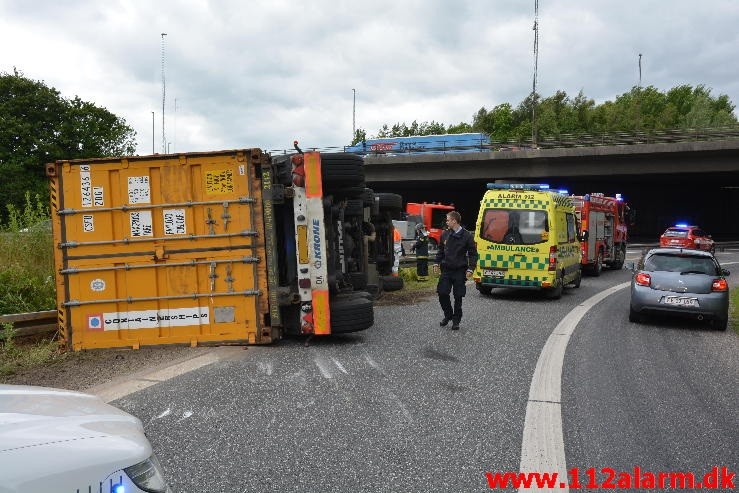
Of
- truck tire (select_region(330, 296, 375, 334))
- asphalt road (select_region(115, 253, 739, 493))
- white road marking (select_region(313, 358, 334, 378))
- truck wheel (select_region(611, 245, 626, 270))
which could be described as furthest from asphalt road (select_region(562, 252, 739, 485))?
truck wheel (select_region(611, 245, 626, 270))

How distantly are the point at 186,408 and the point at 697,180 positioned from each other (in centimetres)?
4678

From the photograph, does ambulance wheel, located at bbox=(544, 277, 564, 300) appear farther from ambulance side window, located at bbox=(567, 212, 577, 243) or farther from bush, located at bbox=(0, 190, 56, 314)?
bush, located at bbox=(0, 190, 56, 314)

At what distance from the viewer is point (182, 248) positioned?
A: 7.47 m

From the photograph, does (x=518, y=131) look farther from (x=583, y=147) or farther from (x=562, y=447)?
(x=562, y=447)

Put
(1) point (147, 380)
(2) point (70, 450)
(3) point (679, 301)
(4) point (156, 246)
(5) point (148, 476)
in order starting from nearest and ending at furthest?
(2) point (70, 450), (5) point (148, 476), (1) point (147, 380), (4) point (156, 246), (3) point (679, 301)

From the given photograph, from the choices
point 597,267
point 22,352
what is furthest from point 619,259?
point 22,352

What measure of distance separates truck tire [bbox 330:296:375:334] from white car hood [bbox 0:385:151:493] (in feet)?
17.3

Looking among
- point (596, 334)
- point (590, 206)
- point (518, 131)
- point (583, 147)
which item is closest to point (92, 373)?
point (596, 334)

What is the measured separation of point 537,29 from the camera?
140ft

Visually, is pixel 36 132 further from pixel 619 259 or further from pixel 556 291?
pixel 556 291

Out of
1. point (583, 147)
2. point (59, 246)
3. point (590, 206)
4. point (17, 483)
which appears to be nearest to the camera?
point (17, 483)

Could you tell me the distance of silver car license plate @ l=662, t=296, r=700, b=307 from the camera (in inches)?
380

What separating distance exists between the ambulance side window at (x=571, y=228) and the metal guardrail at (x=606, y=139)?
24.5 m

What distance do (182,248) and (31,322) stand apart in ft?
7.64
